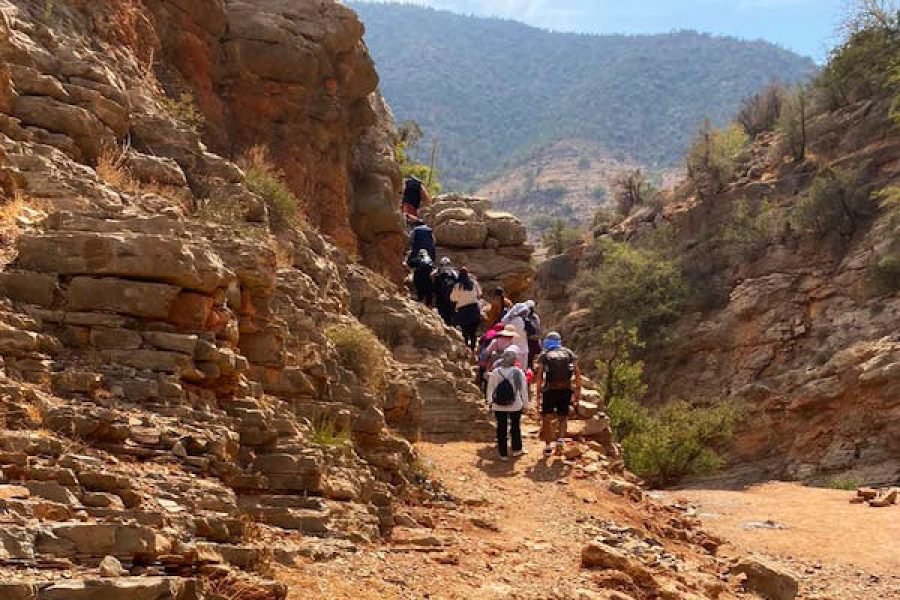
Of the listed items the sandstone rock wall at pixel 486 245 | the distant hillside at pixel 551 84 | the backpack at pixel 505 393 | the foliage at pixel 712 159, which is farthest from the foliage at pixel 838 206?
the distant hillside at pixel 551 84

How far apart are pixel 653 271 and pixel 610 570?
29.5m

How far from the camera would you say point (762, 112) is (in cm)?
4647

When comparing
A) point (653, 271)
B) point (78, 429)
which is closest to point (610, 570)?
point (78, 429)

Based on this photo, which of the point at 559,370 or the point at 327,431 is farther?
the point at 559,370

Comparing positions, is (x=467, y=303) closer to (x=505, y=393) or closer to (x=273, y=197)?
(x=505, y=393)

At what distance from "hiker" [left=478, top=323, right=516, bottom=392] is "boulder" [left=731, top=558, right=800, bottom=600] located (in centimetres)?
539

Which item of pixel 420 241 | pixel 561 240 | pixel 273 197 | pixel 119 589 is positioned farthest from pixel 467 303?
pixel 561 240

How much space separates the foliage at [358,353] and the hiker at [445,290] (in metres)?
6.72

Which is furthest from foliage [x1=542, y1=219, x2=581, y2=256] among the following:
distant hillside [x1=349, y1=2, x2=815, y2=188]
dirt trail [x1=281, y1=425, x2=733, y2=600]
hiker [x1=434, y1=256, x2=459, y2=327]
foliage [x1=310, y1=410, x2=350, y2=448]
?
distant hillside [x1=349, y1=2, x2=815, y2=188]

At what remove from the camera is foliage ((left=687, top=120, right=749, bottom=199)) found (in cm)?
3959

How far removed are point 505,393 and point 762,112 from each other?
39.3 meters

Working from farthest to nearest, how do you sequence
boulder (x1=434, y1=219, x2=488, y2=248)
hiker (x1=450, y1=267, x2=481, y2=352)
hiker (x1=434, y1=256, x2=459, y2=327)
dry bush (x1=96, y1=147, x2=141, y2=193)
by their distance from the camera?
boulder (x1=434, y1=219, x2=488, y2=248)
hiker (x1=434, y1=256, x2=459, y2=327)
hiker (x1=450, y1=267, x2=481, y2=352)
dry bush (x1=96, y1=147, x2=141, y2=193)

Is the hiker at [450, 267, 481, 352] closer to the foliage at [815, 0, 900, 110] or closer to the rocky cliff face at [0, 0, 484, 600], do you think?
the rocky cliff face at [0, 0, 484, 600]

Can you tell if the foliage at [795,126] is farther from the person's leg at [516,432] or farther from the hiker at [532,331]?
the person's leg at [516,432]
